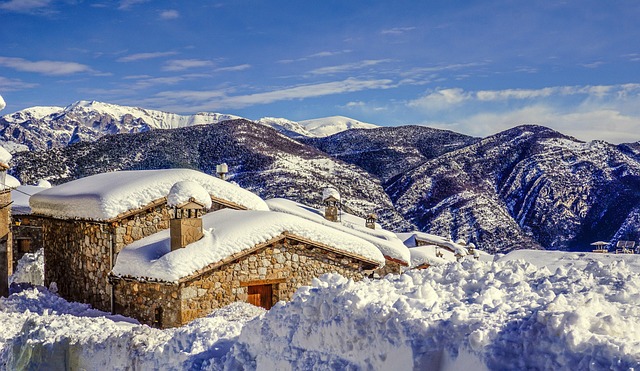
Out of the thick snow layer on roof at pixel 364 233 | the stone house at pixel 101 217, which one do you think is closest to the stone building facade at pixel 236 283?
the stone house at pixel 101 217

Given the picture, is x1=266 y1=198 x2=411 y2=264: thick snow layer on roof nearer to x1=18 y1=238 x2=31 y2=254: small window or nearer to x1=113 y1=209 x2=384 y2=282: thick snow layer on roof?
x1=113 y1=209 x2=384 y2=282: thick snow layer on roof

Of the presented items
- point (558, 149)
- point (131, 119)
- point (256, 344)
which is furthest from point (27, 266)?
point (131, 119)

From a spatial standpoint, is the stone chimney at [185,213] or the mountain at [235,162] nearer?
the stone chimney at [185,213]

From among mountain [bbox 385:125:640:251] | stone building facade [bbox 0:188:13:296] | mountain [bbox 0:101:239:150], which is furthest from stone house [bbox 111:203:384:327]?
mountain [bbox 0:101:239:150]

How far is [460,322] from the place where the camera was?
4.75 meters

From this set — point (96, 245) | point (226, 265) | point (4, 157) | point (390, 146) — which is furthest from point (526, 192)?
point (4, 157)

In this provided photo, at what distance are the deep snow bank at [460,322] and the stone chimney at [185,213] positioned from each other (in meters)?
7.18

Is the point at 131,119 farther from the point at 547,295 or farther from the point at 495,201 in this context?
the point at 547,295

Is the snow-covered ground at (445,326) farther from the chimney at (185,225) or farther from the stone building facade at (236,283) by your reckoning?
the chimney at (185,225)

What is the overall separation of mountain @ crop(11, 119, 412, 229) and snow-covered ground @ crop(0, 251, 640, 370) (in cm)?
4541

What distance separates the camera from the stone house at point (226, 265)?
44.0 ft

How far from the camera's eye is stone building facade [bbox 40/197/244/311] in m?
15.4

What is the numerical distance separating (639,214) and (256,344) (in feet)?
225

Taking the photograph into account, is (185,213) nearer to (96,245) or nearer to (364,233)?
(96,245)
